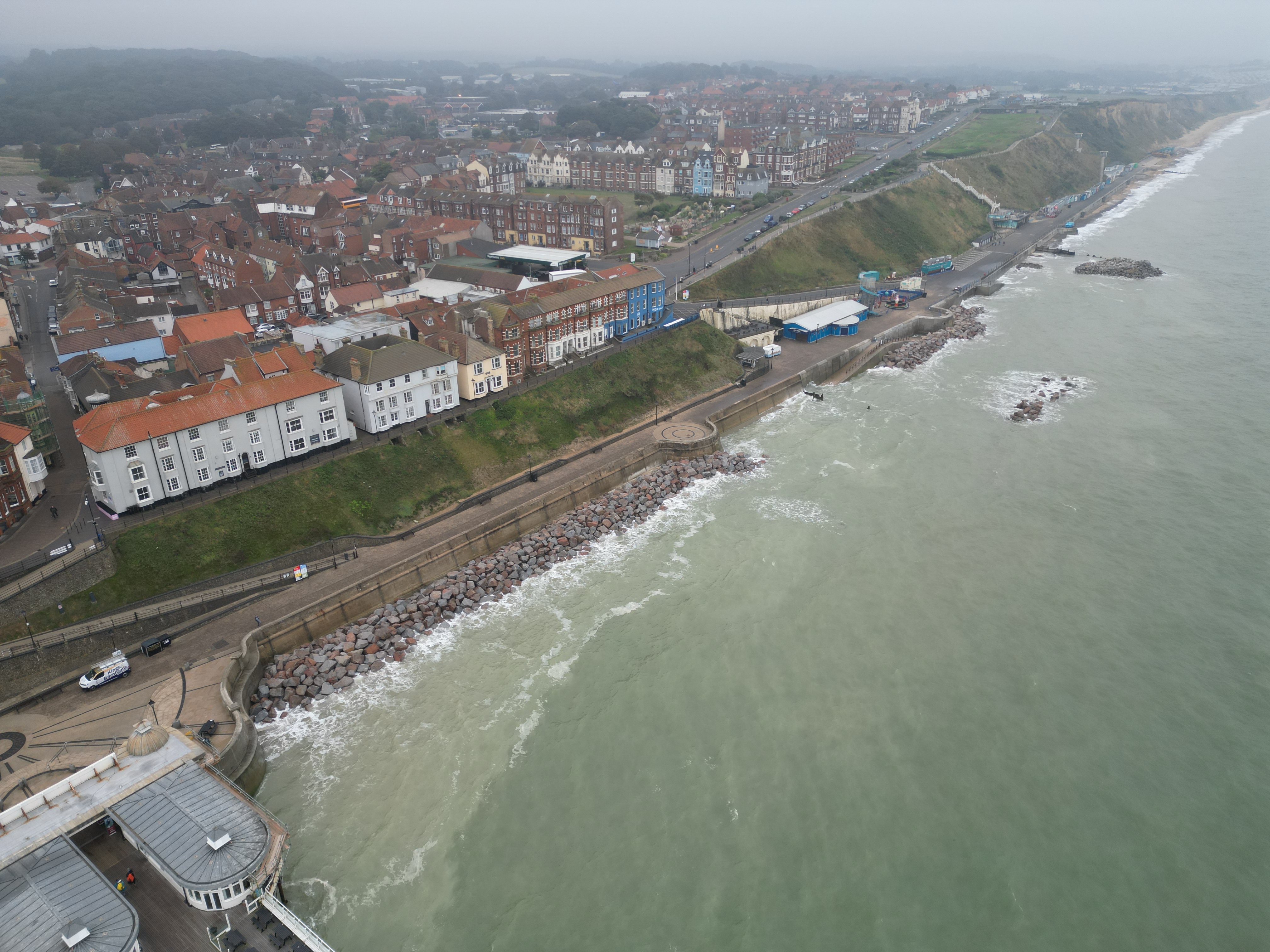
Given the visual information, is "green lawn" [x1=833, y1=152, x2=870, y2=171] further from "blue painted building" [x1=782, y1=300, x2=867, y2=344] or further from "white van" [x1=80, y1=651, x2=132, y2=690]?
"white van" [x1=80, y1=651, x2=132, y2=690]

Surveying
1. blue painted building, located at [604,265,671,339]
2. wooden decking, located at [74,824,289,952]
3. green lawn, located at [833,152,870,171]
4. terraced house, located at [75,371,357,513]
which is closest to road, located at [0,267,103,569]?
terraced house, located at [75,371,357,513]

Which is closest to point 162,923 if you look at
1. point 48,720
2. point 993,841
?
point 48,720

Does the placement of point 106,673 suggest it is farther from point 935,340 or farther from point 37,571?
point 935,340

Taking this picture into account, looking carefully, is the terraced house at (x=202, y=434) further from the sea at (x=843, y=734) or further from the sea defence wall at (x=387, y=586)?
the sea at (x=843, y=734)

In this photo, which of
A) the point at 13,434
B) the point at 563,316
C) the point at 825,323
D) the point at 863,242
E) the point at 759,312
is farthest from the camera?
the point at 863,242

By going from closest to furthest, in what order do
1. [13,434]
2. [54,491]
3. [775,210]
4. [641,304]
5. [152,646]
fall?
1. [152,646]
2. [13,434]
3. [54,491]
4. [641,304]
5. [775,210]

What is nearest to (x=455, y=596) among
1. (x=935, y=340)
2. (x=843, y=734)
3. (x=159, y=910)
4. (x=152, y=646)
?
(x=152, y=646)

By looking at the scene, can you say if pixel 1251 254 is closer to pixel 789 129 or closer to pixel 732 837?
pixel 789 129
